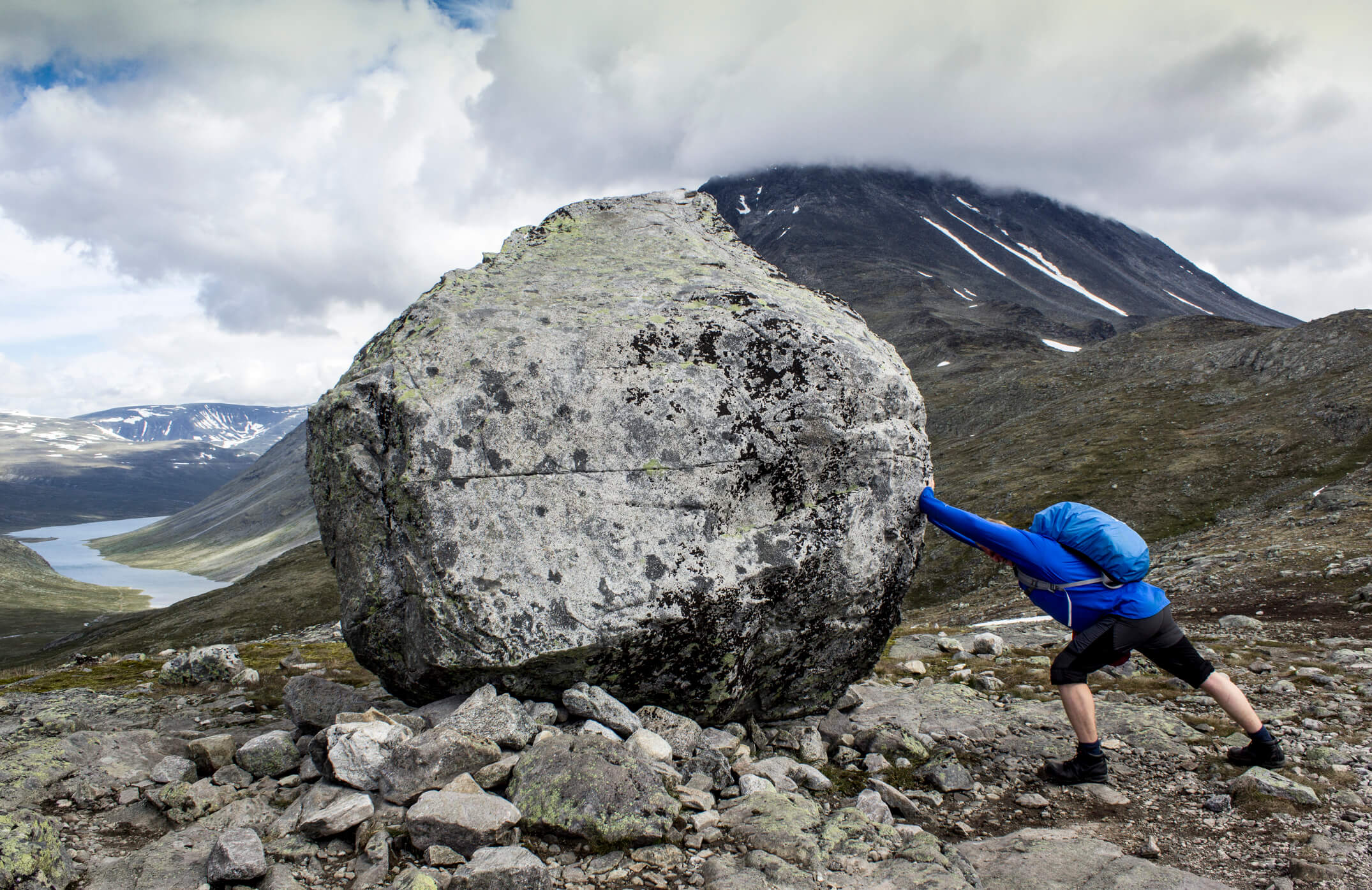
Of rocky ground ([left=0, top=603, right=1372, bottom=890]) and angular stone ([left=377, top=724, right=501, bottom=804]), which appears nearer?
rocky ground ([left=0, top=603, right=1372, bottom=890])

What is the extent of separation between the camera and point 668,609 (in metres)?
7.98

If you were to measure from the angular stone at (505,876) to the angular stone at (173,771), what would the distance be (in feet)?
13.3

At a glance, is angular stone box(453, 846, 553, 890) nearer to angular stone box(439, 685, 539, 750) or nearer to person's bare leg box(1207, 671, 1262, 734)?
angular stone box(439, 685, 539, 750)

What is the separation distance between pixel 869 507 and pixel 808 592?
130cm

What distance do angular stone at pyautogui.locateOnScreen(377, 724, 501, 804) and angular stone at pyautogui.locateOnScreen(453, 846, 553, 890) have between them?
4.28 ft

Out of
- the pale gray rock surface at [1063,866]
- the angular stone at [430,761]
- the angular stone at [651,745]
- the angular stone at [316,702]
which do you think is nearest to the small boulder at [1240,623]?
the pale gray rock surface at [1063,866]

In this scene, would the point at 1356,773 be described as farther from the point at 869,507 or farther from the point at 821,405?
the point at 821,405

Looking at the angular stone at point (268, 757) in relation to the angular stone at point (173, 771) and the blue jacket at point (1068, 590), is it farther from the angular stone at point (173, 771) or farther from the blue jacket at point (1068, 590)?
the blue jacket at point (1068, 590)

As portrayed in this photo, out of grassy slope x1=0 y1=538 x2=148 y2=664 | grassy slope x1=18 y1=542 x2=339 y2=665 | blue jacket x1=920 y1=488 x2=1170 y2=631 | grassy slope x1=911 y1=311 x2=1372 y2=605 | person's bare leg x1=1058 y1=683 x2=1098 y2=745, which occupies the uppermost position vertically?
grassy slope x1=911 y1=311 x2=1372 y2=605

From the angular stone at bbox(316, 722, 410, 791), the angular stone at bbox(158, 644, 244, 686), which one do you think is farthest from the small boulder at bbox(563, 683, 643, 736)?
the angular stone at bbox(158, 644, 244, 686)

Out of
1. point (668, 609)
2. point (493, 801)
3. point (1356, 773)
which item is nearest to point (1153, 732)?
point (1356, 773)

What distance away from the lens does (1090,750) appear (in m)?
7.35

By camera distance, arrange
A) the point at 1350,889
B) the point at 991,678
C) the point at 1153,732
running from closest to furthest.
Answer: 1. the point at 1350,889
2. the point at 1153,732
3. the point at 991,678

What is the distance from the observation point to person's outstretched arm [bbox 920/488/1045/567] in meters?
7.45
